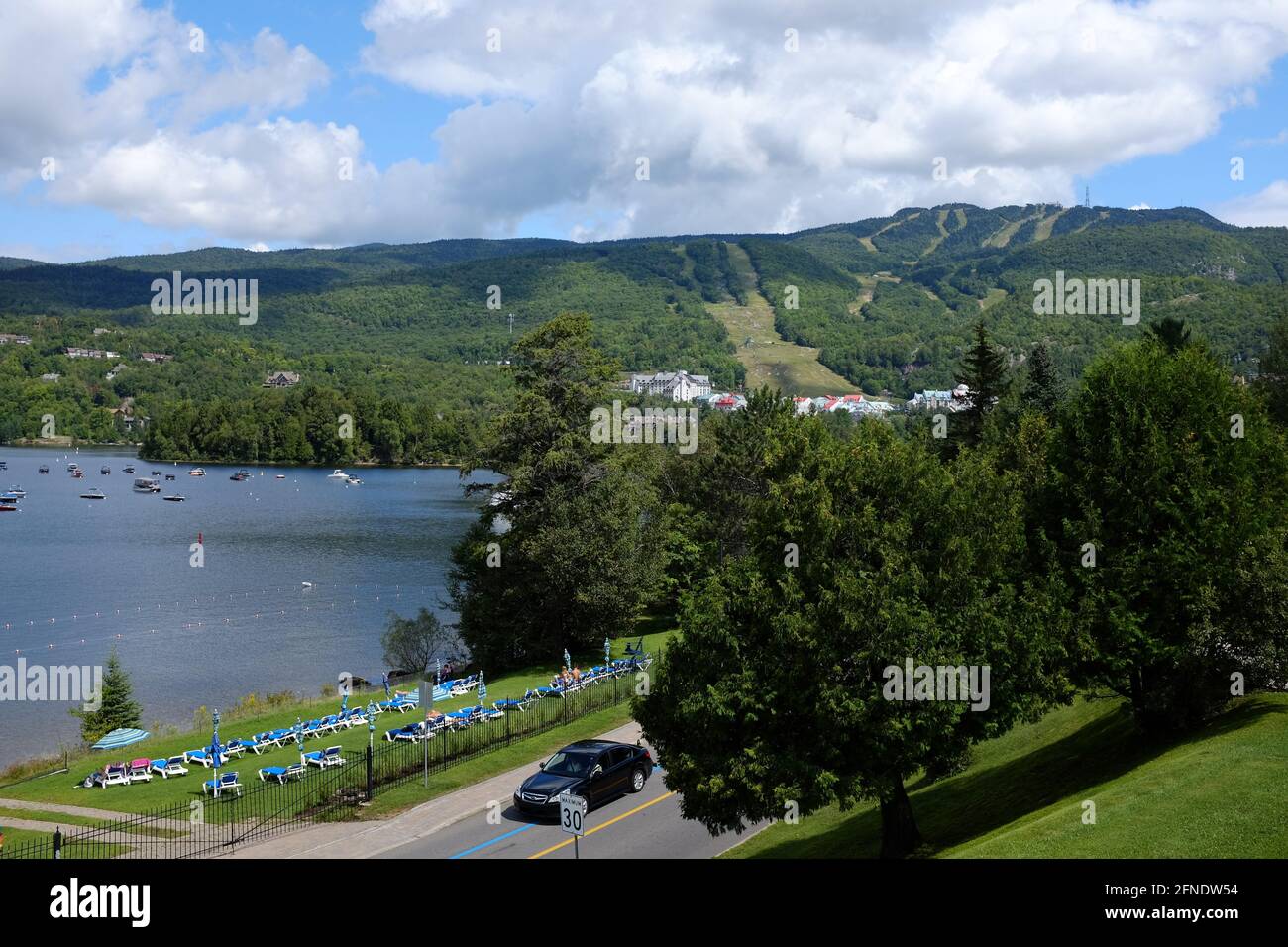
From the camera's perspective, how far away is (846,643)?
18.0 metres

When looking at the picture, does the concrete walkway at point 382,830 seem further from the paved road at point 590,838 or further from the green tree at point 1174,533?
the green tree at point 1174,533

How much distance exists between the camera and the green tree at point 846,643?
57.9ft

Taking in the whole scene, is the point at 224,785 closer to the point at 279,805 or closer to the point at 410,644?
the point at 279,805

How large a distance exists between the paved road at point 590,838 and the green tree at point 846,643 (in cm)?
307

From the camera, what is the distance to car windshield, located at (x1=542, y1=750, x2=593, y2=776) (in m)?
24.2

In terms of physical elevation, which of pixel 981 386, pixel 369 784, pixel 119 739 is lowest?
pixel 119 739

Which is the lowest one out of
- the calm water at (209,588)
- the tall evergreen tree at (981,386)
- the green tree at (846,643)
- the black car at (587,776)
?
the calm water at (209,588)

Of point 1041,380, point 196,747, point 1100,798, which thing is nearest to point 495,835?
point 1100,798

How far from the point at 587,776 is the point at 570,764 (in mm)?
662

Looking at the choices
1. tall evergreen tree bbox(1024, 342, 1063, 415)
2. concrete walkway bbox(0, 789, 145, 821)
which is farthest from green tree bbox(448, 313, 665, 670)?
tall evergreen tree bbox(1024, 342, 1063, 415)

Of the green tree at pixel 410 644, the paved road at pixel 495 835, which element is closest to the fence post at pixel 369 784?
the paved road at pixel 495 835
